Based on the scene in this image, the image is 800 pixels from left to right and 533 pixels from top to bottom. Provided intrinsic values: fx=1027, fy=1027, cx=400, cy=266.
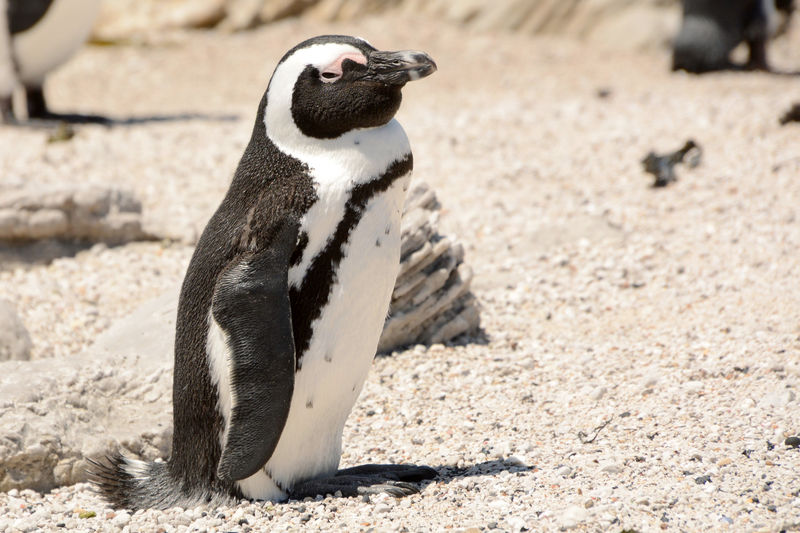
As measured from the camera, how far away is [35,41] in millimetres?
8430

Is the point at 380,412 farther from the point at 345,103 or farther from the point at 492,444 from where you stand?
the point at 345,103

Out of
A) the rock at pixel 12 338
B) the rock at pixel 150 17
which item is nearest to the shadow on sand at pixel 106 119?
the rock at pixel 150 17

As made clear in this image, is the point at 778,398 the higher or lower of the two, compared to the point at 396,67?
lower

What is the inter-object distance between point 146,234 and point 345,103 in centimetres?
320

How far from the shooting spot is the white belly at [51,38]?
8.41m

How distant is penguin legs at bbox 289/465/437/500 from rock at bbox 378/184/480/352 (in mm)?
1327

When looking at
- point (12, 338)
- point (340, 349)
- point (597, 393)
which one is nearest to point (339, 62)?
point (340, 349)

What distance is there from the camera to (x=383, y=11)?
1298 centimetres

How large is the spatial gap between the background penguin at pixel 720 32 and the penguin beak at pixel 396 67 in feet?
25.5

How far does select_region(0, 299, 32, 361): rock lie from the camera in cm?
418

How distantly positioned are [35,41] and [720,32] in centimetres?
624

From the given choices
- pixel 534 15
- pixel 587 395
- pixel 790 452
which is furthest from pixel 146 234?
pixel 534 15

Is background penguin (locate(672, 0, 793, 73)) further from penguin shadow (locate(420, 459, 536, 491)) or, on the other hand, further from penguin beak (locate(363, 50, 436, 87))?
penguin beak (locate(363, 50, 436, 87))

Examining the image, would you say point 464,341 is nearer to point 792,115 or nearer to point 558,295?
point 558,295
